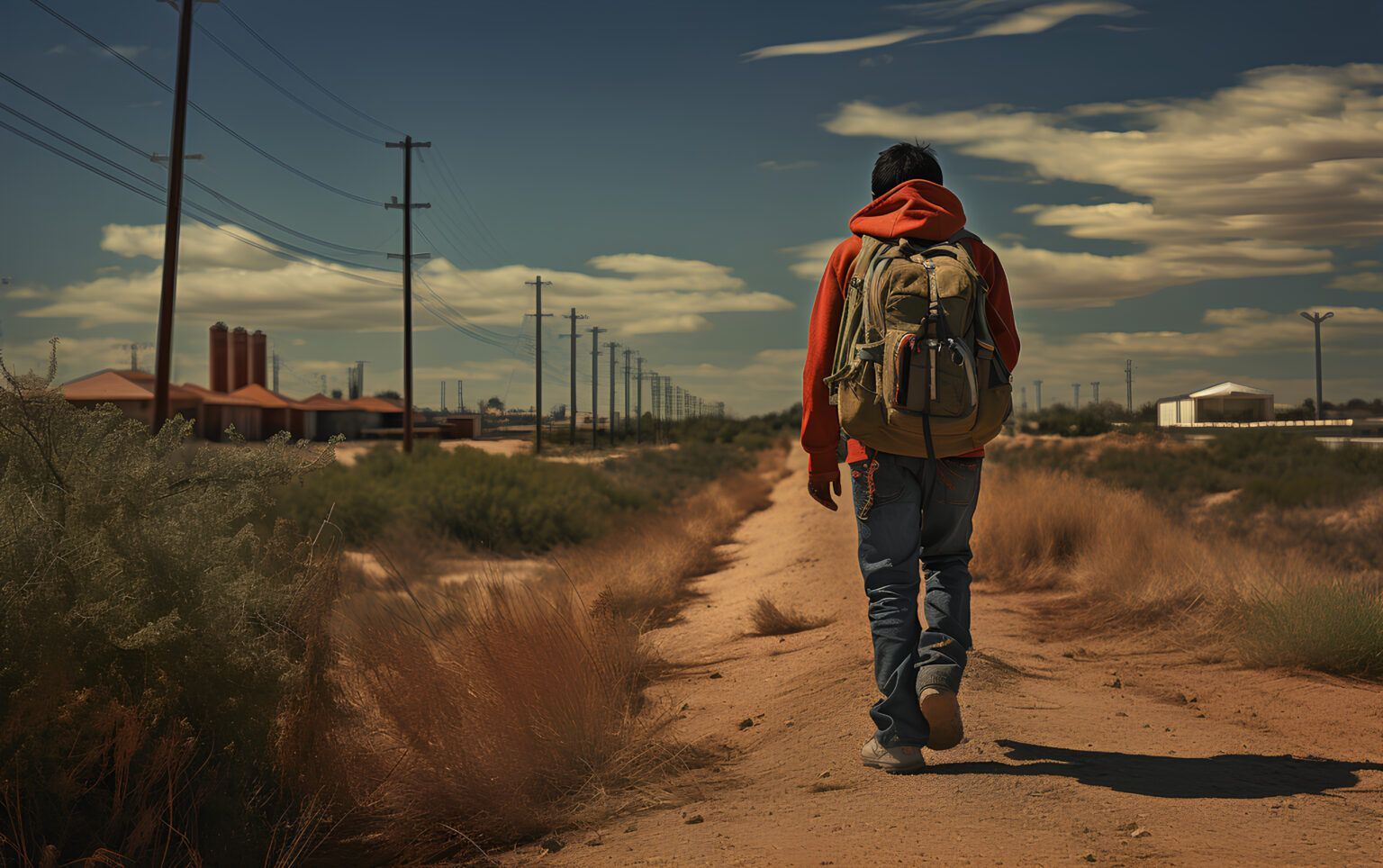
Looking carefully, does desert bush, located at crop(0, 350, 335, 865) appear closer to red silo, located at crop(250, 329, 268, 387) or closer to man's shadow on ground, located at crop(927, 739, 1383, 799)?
man's shadow on ground, located at crop(927, 739, 1383, 799)

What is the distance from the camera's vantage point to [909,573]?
443cm

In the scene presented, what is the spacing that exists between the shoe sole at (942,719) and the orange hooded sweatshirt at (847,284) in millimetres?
928

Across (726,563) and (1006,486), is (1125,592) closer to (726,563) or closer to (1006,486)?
(1006,486)

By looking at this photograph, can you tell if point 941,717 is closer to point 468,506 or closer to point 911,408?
point 911,408

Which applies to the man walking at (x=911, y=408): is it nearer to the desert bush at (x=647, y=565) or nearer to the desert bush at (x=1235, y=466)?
the desert bush at (x=647, y=565)

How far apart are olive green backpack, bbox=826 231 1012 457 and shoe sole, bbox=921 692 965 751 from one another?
0.90 meters

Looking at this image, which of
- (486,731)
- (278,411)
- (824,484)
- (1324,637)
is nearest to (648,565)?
(1324,637)

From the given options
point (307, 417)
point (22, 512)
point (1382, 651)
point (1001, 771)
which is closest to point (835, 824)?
point (1001, 771)

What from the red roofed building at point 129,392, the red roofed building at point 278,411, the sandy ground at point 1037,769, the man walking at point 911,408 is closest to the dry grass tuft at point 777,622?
the sandy ground at point 1037,769

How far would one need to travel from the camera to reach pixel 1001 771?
441cm

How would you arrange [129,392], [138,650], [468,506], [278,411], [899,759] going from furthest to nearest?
[278,411] → [129,392] → [468,506] → [899,759] → [138,650]

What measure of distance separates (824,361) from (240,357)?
260 feet

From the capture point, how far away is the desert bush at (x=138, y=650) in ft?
12.0

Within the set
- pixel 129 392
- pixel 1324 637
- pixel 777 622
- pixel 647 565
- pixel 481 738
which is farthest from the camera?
pixel 129 392
